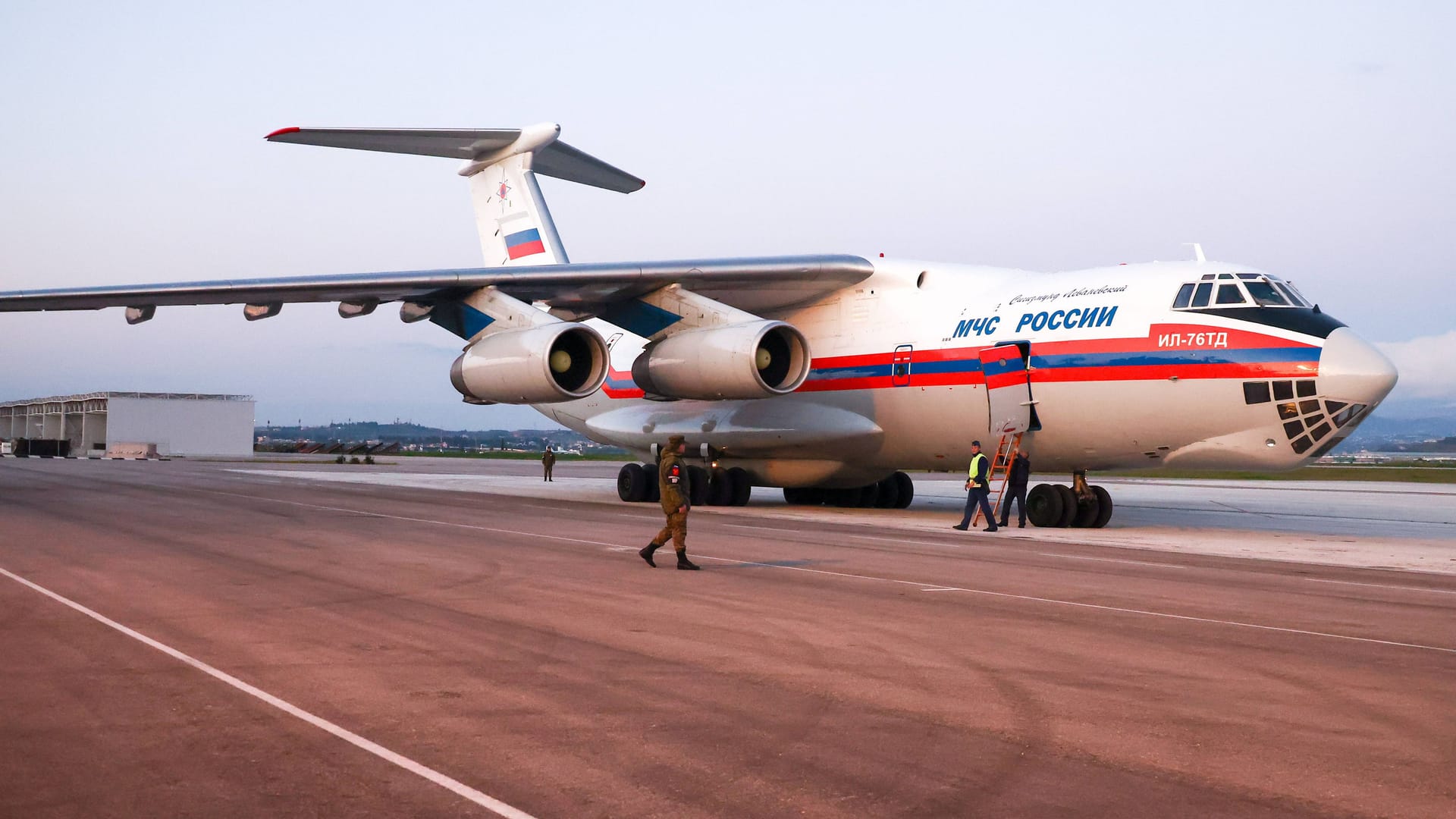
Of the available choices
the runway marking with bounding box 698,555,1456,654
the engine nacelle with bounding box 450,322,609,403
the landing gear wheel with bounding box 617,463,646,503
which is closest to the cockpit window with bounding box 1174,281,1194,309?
the runway marking with bounding box 698,555,1456,654

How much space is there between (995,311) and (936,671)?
39.5 feet

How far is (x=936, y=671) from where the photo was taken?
680 centimetres

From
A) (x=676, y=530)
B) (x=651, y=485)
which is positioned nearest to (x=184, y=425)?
(x=651, y=485)

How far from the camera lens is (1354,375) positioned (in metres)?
14.9

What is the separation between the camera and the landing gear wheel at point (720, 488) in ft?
73.5

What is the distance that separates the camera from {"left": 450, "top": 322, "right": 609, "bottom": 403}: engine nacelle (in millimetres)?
18672

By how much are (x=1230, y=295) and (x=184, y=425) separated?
221 ft

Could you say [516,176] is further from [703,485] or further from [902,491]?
[902,491]

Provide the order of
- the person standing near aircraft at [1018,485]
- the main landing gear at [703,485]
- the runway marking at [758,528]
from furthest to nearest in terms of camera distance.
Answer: the main landing gear at [703,485], the person standing near aircraft at [1018,485], the runway marking at [758,528]

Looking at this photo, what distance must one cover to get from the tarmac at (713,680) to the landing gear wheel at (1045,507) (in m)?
3.84

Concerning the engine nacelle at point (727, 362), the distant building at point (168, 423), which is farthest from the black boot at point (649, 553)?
the distant building at point (168, 423)

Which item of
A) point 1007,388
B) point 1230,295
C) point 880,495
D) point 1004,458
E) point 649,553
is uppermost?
point 1230,295

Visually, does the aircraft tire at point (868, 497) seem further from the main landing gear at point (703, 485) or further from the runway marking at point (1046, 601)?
the runway marking at point (1046, 601)

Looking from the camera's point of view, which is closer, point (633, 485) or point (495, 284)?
point (495, 284)
